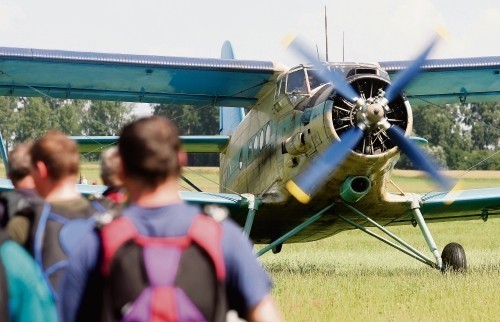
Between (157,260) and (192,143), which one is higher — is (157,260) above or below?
below

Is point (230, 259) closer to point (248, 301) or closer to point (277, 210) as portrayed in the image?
point (248, 301)

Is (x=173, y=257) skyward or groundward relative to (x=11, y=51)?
groundward

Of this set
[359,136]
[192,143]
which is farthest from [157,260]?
[192,143]

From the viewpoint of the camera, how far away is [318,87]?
12062 mm

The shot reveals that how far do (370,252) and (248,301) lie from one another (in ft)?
61.4

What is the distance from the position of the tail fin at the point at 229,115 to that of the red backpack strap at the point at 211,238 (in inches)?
597

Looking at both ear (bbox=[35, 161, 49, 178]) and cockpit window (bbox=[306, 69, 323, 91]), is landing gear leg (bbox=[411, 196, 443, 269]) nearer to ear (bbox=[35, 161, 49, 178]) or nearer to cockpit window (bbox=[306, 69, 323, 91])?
cockpit window (bbox=[306, 69, 323, 91])

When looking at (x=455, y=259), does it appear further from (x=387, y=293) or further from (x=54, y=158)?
(x=54, y=158)

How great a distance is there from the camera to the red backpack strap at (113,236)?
113 inches

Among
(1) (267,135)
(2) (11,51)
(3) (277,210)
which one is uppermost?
(2) (11,51)

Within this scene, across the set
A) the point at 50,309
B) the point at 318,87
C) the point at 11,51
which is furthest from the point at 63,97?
the point at 50,309

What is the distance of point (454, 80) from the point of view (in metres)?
15.7

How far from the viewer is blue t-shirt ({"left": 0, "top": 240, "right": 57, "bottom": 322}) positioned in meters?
3.34

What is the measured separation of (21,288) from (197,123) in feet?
304
